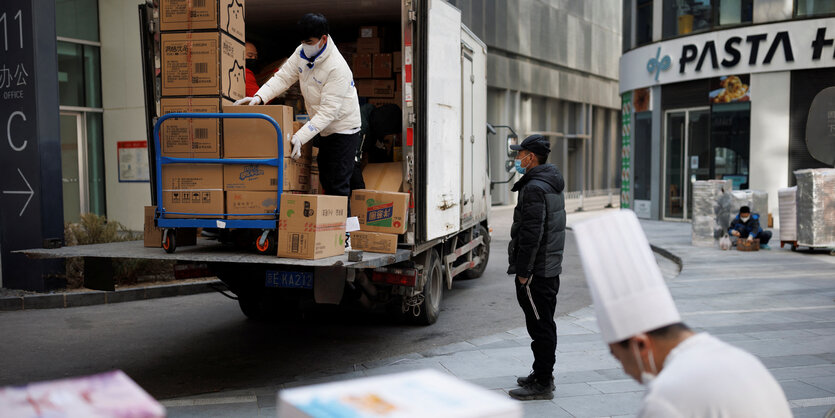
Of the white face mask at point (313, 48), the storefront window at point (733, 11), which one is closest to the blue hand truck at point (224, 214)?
the white face mask at point (313, 48)

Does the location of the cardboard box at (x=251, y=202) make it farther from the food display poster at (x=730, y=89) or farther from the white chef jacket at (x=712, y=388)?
the food display poster at (x=730, y=89)

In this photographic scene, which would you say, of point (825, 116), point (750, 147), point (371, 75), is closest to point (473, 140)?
point (371, 75)

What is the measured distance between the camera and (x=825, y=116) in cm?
1505

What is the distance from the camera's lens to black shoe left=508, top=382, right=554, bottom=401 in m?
5.30

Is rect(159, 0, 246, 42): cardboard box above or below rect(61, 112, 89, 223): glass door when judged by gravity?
above

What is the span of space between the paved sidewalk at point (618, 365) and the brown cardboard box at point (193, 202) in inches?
57.3

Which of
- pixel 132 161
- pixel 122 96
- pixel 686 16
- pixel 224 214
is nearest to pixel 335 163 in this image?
pixel 224 214

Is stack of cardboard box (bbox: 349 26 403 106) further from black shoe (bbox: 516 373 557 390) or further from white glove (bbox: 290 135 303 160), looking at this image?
black shoe (bbox: 516 373 557 390)

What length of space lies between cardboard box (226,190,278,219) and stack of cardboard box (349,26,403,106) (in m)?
3.55

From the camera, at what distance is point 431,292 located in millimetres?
7879

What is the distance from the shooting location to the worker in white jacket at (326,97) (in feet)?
19.6

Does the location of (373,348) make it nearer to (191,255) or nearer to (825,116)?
(191,255)

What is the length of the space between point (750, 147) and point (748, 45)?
2.72 meters

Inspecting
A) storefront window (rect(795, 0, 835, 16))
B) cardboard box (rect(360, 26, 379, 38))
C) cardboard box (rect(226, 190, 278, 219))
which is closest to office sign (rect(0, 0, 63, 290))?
cardboard box (rect(360, 26, 379, 38))
